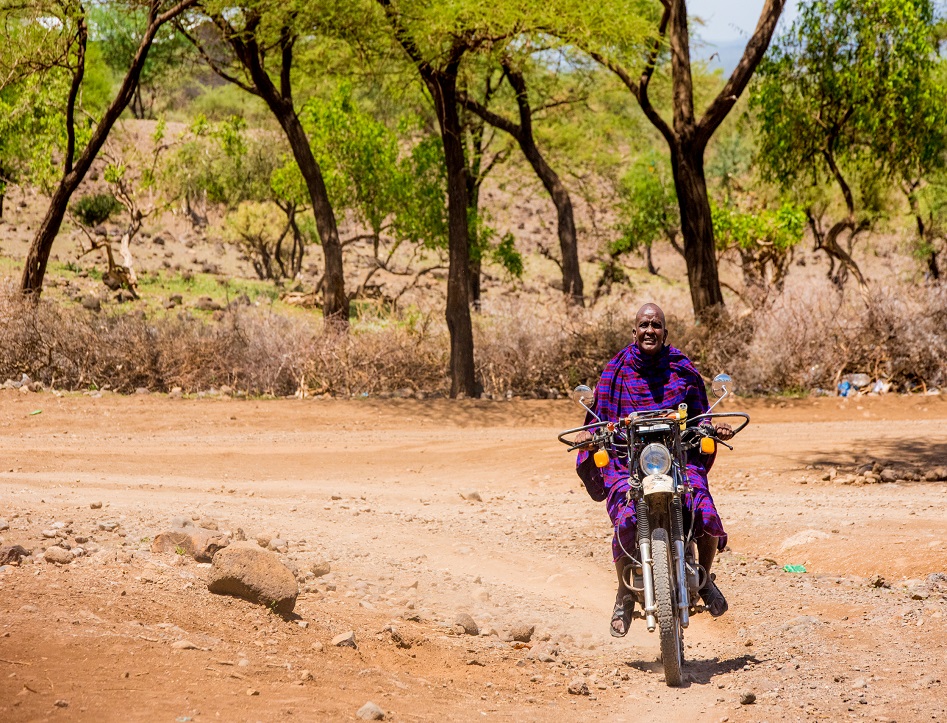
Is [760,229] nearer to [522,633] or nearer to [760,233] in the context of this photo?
[760,233]

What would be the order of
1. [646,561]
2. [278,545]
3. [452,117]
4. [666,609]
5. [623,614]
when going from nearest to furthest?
1. [666,609]
2. [646,561]
3. [623,614]
4. [278,545]
5. [452,117]

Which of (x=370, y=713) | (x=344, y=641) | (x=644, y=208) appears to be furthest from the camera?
(x=644, y=208)

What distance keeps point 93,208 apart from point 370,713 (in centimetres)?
4542

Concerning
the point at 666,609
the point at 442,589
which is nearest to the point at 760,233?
the point at 442,589

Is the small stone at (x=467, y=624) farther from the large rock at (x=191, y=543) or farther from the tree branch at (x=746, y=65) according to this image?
the tree branch at (x=746, y=65)

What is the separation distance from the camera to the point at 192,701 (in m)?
4.28

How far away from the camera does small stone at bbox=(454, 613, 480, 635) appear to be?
20.5 feet

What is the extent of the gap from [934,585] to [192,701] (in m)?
4.62

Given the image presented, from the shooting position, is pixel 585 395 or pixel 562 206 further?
pixel 562 206

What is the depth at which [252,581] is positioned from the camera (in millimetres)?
5730

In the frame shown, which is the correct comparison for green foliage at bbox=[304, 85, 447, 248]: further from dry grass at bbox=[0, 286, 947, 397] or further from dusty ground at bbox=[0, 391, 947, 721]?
dusty ground at bbox=[0, 391, 947, 721]

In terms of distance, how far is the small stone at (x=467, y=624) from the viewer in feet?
20.5

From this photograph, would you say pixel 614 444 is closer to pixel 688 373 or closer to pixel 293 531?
pixel 688 373

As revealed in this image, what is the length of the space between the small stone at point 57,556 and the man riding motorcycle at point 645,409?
9.03ft
